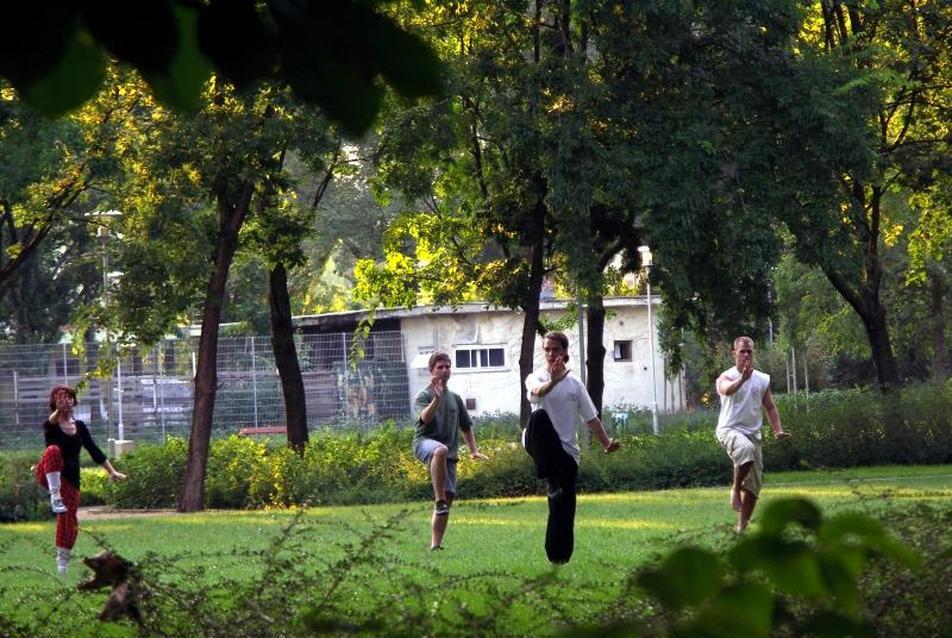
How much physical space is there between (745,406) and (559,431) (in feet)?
11.6

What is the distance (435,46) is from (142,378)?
137ft

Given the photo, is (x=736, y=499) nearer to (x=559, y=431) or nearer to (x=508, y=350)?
(x=559, y=431)

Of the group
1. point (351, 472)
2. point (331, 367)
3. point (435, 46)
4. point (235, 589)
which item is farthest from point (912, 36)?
point (435, 46)

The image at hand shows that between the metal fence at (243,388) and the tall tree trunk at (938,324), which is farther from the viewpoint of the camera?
the tall tree trunk at (938,324)

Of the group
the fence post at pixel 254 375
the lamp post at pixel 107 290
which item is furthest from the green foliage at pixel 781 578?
the fence post at pixel 254 375

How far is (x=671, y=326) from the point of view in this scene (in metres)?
32.8

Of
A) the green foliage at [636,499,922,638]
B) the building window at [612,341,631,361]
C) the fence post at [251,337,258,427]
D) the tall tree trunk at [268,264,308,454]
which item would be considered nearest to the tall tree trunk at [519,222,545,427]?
the tall tree trunk at [268,264,308,454]

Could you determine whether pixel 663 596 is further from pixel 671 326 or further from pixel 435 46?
pixel 671 326

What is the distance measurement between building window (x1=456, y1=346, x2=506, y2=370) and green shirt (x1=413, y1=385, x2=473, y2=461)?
1472 inches

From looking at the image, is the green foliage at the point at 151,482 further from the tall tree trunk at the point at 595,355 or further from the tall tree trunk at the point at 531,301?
the tall tree trunk at the point at 595,355

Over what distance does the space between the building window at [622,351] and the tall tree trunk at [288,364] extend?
2532 centimetres

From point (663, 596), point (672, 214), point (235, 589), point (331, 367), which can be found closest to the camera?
point (663, 596)

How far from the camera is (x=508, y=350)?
54.9 metres

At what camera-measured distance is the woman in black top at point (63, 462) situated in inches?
648
